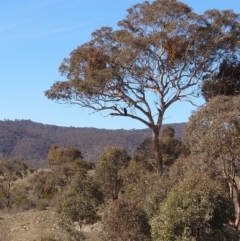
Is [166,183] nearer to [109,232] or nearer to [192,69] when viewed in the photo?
[109,232]

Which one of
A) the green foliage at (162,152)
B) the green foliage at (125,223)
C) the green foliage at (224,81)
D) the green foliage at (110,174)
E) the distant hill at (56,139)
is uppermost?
the distant hill at (56,139)

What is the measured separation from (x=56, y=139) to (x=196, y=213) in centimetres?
12776

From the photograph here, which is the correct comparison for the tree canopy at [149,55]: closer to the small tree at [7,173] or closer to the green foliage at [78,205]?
the green foliage at [78,205]

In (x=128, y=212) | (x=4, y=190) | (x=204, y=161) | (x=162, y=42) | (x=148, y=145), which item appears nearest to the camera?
(x=128, y=212)

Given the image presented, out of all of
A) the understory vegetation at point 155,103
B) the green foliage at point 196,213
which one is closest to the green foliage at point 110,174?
the understory vegetation at point 155,103

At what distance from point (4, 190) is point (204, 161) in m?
34.6

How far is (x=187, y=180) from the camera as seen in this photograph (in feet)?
39.8

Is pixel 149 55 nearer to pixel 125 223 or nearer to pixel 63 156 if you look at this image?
pixel 125 223

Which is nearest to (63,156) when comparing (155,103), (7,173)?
(7,173)

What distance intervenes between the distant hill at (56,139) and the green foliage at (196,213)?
95.9m

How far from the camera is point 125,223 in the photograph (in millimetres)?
14086

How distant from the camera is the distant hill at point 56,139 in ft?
384

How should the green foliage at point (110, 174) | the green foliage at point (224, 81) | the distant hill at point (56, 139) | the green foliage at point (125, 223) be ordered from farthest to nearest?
1. the distant hill at point (56, 139)
2. the green foliage at point (110, 174)
3. the green foliage at point (224, 81)
4. the green foliage at point (125, 223)

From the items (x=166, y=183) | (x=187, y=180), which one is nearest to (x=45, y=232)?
(x=166, y=183)
